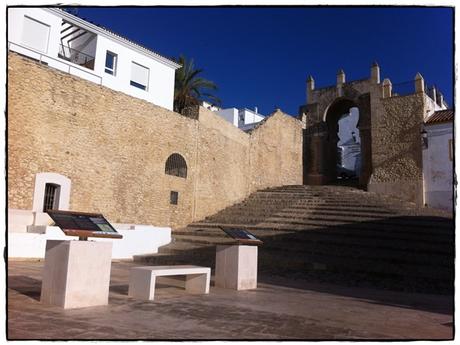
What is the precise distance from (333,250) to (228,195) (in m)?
8.48

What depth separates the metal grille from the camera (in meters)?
11.2

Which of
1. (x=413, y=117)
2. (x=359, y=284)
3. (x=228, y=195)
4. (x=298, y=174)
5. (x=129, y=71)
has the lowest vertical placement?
(x=359, y=284)

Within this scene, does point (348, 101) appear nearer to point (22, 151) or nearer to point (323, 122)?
point (323, 122)

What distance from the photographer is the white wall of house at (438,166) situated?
16.5 meters

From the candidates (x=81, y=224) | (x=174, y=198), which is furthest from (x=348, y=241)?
(x=81, y=224)

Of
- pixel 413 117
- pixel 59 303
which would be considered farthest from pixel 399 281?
pixel 413 117

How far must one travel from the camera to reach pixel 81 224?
4832 millimetres

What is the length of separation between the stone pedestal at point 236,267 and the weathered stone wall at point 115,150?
6.56 metres

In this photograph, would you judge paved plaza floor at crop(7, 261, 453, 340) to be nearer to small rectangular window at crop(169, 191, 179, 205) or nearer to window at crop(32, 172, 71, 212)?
window at crop(32, 172, 71, 212)

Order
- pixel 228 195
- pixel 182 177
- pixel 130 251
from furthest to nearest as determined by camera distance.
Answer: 1. pixel 228 195
2. pixel 182 177
3. pixel 130 251

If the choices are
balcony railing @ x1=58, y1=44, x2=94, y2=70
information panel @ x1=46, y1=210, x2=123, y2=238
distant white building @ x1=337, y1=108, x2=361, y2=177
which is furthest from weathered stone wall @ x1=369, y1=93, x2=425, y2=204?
information panel @ x1=46, y1=210, x2=123, y2=238

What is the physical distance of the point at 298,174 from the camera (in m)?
23.6

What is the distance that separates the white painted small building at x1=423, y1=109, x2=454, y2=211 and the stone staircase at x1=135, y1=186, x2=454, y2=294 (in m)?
3.14

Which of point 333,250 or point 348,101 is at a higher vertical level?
point 348,101
